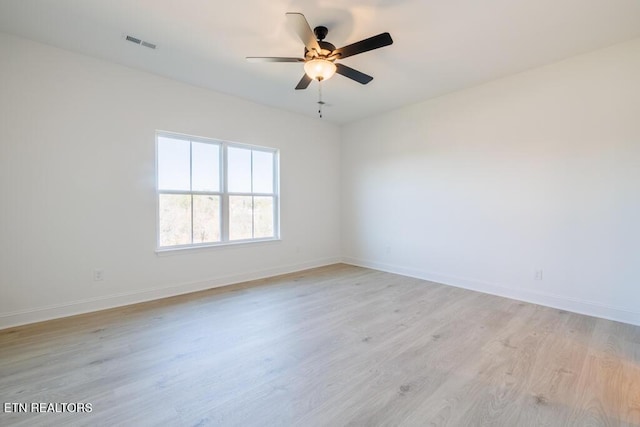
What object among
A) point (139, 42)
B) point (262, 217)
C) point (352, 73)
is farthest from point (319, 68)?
point (262, 217)

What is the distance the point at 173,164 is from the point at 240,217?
1.23m

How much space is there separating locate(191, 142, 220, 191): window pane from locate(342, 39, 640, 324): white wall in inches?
111

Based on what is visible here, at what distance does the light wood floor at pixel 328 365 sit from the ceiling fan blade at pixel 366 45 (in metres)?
2.50

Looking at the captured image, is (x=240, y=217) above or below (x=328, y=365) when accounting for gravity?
above

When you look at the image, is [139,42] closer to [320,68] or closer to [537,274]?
[320,68]

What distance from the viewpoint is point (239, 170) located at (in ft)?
14.8

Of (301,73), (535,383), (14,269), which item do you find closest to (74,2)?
(301,73)

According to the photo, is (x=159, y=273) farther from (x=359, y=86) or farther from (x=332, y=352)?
(x=359, y=86)

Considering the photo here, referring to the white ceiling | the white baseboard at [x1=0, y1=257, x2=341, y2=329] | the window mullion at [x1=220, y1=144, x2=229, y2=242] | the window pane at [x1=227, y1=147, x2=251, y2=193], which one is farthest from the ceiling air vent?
the white baseboard at [x1=0, y1=257, x2=341, y2=329]

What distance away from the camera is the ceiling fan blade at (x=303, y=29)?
2.04 m

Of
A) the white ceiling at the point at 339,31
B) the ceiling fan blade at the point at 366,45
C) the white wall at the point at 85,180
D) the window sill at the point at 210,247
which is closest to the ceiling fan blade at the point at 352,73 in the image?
the ceiling fan blade at the point at 366,45

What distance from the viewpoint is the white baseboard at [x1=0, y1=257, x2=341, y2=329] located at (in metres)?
2.83

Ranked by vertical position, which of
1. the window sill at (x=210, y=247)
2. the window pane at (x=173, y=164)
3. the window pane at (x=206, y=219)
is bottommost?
the window sill at (x=210, y=247)

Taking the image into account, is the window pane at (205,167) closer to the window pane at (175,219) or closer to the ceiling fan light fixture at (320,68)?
the window pane at (175,219)
